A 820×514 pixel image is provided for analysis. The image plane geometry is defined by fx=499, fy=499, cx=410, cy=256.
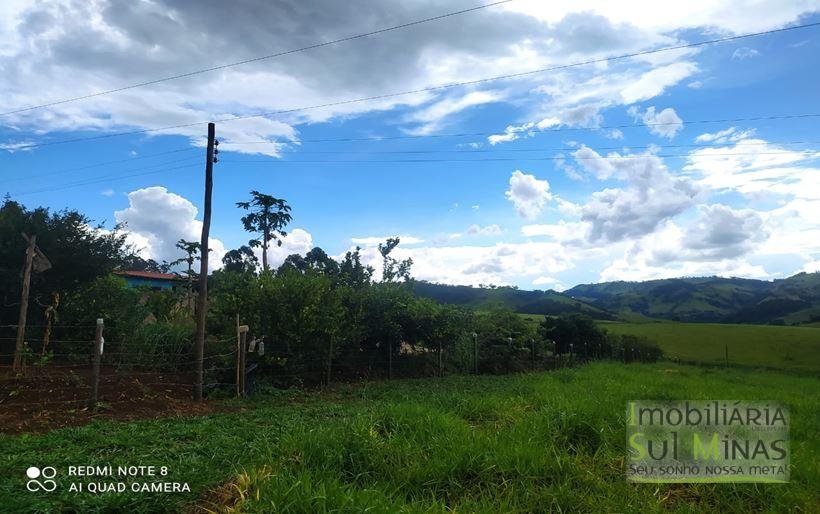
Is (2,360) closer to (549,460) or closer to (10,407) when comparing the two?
Result: (10,407)

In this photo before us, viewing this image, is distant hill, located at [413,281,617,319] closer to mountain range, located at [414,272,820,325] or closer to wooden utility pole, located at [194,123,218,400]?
mountain range, located at [414,272,820,325]

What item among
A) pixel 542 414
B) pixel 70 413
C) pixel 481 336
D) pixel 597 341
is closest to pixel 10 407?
pixel 70 413

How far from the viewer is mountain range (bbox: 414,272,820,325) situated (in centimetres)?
6206

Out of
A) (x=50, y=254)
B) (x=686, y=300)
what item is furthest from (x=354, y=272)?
(x=686, y=300)

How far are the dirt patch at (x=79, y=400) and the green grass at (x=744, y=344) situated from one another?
99.6 ft

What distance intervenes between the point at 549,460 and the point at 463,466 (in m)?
0.78

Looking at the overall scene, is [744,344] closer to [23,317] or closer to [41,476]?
[23,317]

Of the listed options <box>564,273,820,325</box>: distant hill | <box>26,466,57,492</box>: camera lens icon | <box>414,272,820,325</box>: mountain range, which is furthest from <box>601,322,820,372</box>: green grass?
<box>26,466,57,492</box>: camera lens icon

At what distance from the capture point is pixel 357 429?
4641 millimetres

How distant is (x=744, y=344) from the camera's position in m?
37.1

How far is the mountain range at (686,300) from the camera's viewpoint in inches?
2443

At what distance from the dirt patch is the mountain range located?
4006 cm

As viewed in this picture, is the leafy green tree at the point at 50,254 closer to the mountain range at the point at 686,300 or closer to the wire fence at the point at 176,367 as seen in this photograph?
the wire fence at the point at 176,367

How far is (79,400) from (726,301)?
99.5 m
